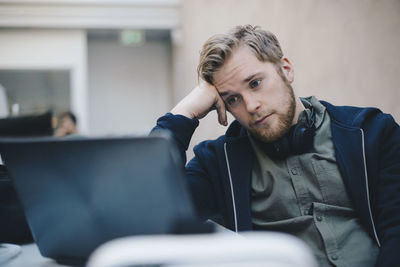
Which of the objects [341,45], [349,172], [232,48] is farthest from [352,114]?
[341,45]

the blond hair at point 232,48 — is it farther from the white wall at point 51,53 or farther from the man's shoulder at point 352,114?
the white wall at point 51,53

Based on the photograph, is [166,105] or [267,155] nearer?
[267,155]

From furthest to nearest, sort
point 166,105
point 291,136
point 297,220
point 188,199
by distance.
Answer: point 166,105 < point 291,136 < point 297,220 < point 188,199

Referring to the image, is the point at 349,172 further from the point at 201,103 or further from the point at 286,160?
the point at 201,103

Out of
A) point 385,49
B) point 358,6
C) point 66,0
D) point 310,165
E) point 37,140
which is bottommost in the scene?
point 310,165

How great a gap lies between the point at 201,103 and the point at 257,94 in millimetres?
180

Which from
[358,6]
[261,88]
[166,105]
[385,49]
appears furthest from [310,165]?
[166,105]

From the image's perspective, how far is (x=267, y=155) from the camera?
120cm

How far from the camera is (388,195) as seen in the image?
103 centimetres

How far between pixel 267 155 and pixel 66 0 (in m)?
3.94

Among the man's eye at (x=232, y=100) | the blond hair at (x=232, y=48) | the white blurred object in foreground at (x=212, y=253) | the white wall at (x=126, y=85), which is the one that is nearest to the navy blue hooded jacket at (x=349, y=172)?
the man's eye at (x=232, y=100)

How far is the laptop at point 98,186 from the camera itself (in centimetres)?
50

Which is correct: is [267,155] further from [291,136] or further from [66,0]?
[66,0]

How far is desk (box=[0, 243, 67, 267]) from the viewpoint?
71 centimetres
